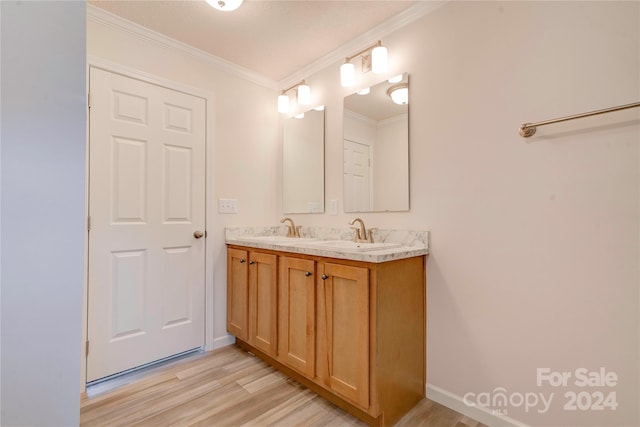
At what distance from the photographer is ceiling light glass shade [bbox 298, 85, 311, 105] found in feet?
8.18

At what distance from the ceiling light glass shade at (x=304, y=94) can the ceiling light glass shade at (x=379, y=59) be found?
71 cm

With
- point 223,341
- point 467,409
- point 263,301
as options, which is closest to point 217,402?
point 263,301

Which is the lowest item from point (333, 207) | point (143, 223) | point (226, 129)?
point (143, 223)

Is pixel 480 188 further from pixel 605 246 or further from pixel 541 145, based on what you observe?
pixel 605 246

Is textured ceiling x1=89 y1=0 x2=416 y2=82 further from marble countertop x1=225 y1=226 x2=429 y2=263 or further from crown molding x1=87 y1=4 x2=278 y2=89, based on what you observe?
marble countertop x1=225 y1=226 x2=429 y2=263

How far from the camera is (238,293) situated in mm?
2328

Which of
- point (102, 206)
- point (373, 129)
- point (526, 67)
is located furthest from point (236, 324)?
point (526, 67)

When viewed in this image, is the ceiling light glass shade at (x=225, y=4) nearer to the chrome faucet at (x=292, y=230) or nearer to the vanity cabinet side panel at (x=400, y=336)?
the chrome faucet at (x=292, y=230)

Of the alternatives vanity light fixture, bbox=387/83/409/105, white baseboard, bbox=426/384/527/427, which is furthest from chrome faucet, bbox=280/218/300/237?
white baseboard, bbox=426/384/527/427

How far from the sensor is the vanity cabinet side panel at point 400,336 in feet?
4.74

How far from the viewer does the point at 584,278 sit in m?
1.28

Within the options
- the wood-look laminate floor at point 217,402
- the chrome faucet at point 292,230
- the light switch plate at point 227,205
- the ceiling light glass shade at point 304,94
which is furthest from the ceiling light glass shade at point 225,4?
the wood-look laminate floor at point 217,402

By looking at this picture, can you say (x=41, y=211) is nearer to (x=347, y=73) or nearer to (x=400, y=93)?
(x=400, y=93)

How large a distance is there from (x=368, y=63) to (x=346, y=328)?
169 cm
